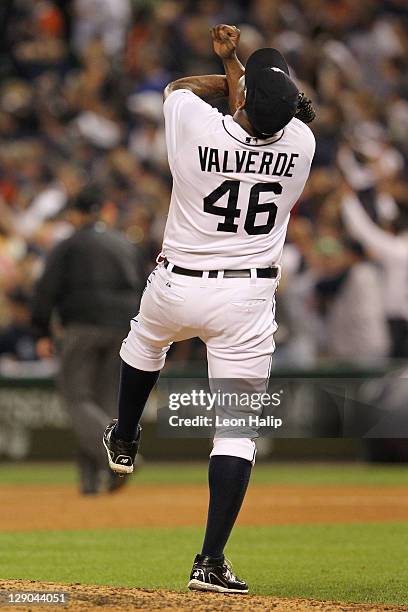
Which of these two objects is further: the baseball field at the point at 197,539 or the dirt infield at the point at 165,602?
the baseball field at the point at 197,539

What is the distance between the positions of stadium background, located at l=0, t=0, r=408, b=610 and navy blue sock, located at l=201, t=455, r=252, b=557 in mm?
551

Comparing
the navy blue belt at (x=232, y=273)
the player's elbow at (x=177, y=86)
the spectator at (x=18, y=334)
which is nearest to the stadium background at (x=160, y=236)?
the spectator at (x=18, y=334)

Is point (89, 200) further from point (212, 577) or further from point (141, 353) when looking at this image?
point (212, 577)

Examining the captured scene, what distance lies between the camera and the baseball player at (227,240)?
5887 mm

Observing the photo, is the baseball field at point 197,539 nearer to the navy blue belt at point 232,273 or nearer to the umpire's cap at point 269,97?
the navy blue belt at point 232,273

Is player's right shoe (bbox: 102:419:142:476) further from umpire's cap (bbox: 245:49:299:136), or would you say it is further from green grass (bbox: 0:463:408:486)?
green grass (bbox: 0:463:408:486)

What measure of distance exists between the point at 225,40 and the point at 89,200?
5.11 meters

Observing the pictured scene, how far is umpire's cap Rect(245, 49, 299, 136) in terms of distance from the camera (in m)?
5.74

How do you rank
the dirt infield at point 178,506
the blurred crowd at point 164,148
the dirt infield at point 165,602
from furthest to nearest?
the blurred crowd at point 164,148
the dirt infield at point 178,506
the dirt infield at point 165,602

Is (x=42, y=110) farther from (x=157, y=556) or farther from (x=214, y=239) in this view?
(x=214, y=239)

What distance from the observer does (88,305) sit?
11.2 metres

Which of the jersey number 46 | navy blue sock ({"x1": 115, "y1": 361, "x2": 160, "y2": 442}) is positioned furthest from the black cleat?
the jersey number 46

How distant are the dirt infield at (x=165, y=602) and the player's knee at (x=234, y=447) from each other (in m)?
0.64

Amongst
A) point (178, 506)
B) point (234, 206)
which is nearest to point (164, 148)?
point (178, 506)
